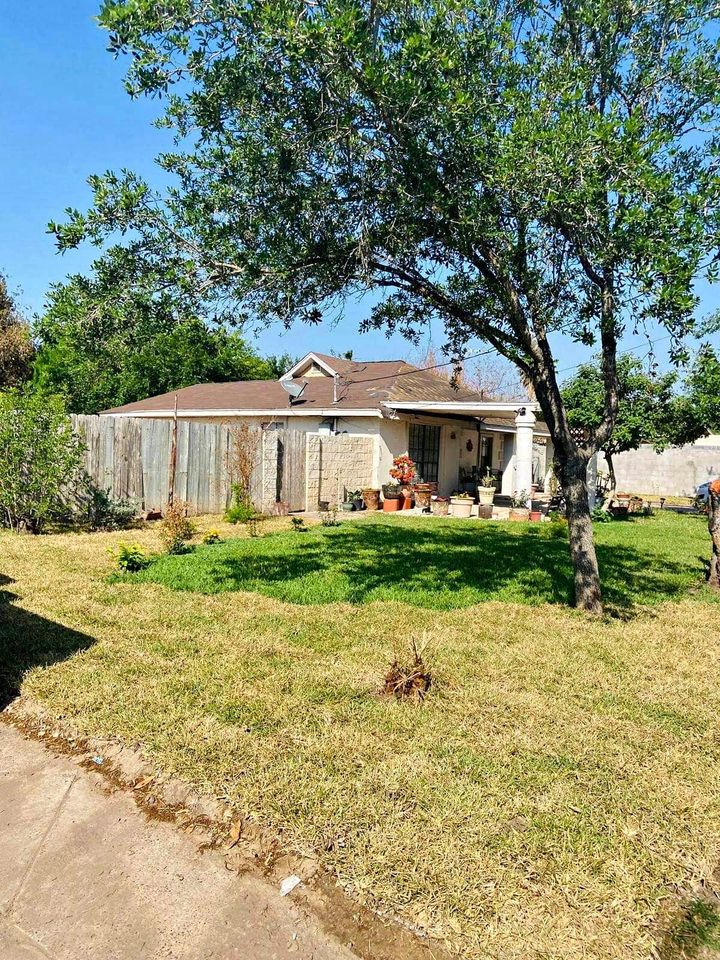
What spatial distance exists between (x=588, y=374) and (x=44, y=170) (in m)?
16.6

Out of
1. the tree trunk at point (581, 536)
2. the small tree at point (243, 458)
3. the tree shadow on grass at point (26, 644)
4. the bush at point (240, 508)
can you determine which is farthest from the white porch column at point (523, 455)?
the tree shadow on grass at point (26, 644)

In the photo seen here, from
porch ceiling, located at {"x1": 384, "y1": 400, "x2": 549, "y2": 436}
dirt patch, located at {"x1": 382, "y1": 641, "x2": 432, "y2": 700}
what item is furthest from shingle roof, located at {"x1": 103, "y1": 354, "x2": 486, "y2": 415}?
dirt patch, located at {"x1": 382, "y1": 641, "x2": 432, "y2": 700}

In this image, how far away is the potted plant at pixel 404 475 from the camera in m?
17.2

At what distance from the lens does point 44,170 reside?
26.3ft

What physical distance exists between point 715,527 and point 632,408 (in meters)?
11.5

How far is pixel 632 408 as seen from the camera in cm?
1841

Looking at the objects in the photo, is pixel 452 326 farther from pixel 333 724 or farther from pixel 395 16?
pixel 333 724

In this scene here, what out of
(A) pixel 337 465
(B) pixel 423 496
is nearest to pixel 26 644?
(A) pixel 337 465

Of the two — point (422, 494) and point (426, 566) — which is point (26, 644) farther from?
point (422, 494)

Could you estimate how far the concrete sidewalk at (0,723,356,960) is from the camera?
222cm

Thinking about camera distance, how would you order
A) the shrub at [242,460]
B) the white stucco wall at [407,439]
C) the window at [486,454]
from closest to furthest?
1. the shrub at [242,460]
2. the white stucco wall at [407,439]
3. the window at [486,454]

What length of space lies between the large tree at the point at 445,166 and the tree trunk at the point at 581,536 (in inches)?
0.9

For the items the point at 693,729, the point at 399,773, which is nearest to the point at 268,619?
the point at 399,773

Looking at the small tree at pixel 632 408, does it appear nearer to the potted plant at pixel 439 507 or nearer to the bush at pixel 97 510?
the potted plant at pixel 439 507
